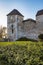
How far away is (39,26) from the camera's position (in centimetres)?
2533

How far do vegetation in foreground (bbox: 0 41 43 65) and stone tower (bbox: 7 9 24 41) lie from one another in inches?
554

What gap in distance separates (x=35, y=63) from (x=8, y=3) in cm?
776

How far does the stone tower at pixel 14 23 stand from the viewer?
25783 mm

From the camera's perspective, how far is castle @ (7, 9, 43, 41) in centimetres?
2523

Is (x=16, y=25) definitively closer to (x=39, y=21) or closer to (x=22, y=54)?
(x=39, y=21)

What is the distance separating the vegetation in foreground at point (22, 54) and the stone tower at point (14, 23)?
14071 mm

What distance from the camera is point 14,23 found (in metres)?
26.0

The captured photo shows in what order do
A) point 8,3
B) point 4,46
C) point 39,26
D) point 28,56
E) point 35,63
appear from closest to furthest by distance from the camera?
point 35,63 → point 28,56 → point 4,46 → point 8,3 → point 39,26

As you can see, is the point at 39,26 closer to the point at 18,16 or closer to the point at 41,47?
the point at 18,16

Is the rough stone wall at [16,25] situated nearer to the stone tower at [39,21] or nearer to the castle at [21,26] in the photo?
the castle at [21,26]

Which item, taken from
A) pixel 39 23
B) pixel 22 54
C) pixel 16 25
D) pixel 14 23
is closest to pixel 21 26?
pixel 16 25

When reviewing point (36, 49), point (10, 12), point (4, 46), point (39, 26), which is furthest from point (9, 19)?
point (36, 49)

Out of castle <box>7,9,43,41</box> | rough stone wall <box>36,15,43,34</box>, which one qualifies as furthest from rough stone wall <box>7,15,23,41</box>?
rough stone wall <box>36,15,43,34</box>

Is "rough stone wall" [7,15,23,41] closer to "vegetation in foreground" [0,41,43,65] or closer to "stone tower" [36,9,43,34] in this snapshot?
"stone tower" [36,9,43,34]
